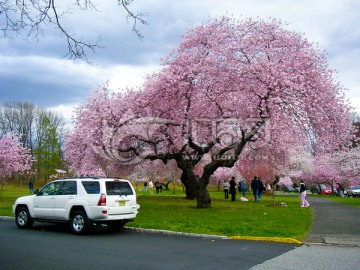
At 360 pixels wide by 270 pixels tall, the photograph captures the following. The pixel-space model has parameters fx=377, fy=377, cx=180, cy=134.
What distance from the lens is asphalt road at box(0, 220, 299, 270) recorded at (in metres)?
7.06

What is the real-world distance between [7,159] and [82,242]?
22.3 m

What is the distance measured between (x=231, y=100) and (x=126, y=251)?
11411 mm

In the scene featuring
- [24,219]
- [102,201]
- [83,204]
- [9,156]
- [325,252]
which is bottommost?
[325,252]

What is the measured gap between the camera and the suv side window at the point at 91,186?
11.2 m

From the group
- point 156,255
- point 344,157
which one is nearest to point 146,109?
point 156,255

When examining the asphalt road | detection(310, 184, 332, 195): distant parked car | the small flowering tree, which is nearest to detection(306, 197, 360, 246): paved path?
the asphalt road

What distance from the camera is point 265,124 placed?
17.5 m

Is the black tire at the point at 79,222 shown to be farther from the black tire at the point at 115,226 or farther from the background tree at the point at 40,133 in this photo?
the background tree at the point at 40,133

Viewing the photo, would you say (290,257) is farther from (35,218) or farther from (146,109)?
(146,109)

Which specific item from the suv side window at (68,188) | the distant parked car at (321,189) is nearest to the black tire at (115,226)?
the suv side window at (68,188)

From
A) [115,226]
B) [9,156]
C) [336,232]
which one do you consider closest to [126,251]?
[115,226]

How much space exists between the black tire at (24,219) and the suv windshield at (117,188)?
3.19 m

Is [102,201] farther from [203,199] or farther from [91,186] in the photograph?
[203,199]

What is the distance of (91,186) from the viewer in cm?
1137
